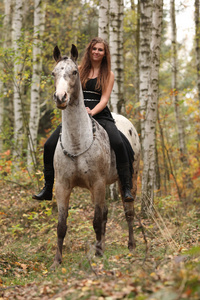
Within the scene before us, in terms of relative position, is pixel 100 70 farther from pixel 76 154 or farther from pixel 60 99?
pixel 60 99

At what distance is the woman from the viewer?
646 cm

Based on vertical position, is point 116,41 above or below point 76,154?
above

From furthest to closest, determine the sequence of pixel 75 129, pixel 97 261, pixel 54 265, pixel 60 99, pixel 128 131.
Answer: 1. pixel 128 131
2. pixel 54 265
3. pixel 75 129
4. pixel 97 261
5. pixel 60 99

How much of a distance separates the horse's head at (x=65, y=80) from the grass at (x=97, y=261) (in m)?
1.78

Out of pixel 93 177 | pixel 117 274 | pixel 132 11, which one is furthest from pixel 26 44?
pixel 132 11

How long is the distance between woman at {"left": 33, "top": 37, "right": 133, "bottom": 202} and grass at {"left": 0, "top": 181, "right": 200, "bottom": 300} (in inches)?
41.6

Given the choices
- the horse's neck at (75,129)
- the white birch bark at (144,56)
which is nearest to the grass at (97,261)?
the horse's neck at (75,129)

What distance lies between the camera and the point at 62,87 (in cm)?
487

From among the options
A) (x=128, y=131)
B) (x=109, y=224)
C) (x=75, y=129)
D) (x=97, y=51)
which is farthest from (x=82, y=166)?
(x=109, y=224)

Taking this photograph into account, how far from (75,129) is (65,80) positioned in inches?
34.0

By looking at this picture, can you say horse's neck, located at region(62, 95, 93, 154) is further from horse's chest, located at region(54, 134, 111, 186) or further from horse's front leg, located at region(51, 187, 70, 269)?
horse's front leg, located at region(51, 187, 70, 269)

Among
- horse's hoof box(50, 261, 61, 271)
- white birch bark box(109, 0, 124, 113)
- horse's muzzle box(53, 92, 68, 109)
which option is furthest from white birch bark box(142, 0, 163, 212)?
horse's muzzle box(53, 92, 68, 109)

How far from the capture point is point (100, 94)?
664 centimetres

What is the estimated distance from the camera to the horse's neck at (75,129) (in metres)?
5.55
